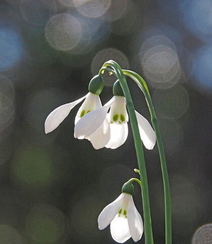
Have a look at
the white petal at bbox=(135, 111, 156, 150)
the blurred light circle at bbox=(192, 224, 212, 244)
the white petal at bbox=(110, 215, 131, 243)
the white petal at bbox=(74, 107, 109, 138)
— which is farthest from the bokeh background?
the white petal at bbox=(74, 107, 109, 138)

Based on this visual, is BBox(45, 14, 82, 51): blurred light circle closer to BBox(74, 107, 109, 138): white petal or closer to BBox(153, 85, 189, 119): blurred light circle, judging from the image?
BBox(153, 85, 189, 119): blurred light circle

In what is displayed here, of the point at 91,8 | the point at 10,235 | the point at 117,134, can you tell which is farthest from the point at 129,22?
the point at 117,134

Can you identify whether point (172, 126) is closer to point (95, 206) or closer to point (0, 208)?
point (95, 206)

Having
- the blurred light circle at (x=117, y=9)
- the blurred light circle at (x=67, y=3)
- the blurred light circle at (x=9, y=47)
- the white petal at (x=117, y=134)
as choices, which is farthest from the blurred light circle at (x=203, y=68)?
the white petal at (x=117, y=134)

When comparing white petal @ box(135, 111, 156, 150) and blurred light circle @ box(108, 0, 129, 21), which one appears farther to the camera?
blurred light circle @ box(108, 0, 129, 21)

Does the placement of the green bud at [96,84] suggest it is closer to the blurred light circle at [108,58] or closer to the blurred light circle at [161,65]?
the blurred light circle at [108,58]

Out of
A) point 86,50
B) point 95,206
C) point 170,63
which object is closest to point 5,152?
point 95,206
